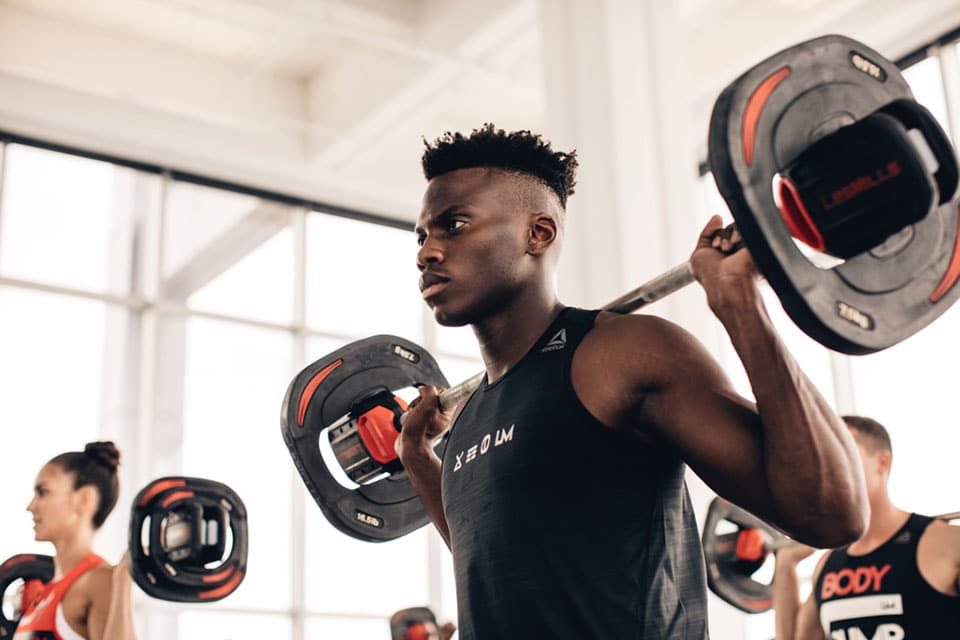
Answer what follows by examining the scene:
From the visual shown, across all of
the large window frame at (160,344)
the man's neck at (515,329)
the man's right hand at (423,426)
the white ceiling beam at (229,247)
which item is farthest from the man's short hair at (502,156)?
the white ceiling beam at (229,247)

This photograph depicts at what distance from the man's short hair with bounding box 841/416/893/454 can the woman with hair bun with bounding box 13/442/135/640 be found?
2.45 m

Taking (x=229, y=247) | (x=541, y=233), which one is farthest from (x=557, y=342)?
(x=229, y=247)

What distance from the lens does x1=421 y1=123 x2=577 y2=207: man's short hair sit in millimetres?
2002

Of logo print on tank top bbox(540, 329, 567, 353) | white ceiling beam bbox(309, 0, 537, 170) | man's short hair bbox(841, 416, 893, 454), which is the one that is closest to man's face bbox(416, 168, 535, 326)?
logo print on tank top bbox(540, 329, 567, 353)

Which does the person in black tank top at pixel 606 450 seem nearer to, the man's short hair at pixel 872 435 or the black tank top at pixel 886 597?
the black tank top at pixel 886 597

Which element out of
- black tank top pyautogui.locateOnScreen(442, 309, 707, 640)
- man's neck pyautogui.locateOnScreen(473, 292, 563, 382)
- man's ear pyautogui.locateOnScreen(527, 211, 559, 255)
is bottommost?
black tank top pyautogui.locateOnScreen(442, 309, 707, 640)

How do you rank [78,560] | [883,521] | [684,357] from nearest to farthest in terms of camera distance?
1. [684,357]
2. [883,521]
3. [78,560]

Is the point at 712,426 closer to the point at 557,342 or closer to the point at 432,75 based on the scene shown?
the point at 557,342

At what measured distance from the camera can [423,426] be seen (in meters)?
2.31

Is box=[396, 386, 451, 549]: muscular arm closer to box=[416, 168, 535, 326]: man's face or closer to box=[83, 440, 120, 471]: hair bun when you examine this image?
box=[416, 168, 535, 326]: man's face

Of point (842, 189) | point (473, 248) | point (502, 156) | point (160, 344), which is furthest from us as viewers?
point (160, 344)

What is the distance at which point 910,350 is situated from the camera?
620 centimetres

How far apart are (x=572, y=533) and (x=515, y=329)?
1.41ft

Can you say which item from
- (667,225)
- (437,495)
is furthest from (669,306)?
(437,495)
